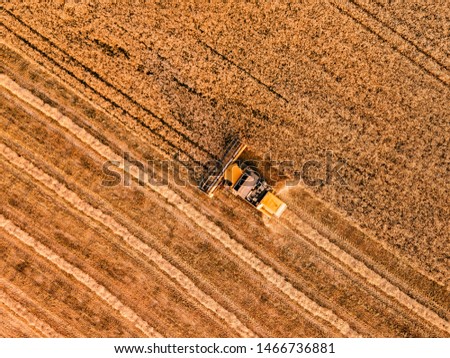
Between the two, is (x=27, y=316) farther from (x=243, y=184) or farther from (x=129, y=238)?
(x=243, y=184)

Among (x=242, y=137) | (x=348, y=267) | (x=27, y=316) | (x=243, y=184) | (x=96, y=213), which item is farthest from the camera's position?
(x=27, y=316)

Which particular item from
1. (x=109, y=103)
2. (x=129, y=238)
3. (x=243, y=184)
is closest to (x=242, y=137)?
(x=243, y=184)

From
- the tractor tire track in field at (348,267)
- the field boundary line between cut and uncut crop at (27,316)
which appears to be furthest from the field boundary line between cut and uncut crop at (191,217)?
the field boundary line between cut and uncut crop at (27,316)

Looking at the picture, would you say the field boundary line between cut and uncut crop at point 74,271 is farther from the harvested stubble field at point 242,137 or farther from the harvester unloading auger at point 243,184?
the harvester unloading auger at point 243,184

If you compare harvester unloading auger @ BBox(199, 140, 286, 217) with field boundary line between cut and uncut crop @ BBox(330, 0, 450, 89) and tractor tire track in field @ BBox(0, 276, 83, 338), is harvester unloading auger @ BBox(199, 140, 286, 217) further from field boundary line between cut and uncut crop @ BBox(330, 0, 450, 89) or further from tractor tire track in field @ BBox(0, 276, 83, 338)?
tractor tire track in field @ BBox(0, 276, 83, 338)
